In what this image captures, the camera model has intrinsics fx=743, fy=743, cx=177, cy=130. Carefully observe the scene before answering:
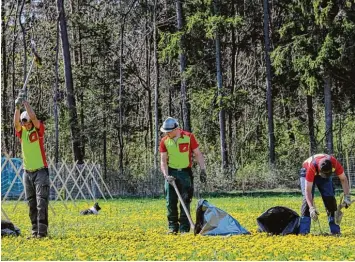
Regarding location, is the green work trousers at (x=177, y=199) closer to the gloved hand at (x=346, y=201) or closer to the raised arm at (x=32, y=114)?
the raised arm at (x=32, y=114)

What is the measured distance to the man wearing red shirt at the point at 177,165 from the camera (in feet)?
41.1

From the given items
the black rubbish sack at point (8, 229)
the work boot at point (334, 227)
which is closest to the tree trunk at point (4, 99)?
the black rubbish sack at point (8, 229)

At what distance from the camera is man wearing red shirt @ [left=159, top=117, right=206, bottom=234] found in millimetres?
12516

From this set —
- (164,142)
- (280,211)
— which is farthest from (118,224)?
(280,211)

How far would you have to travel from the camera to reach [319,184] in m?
12.1

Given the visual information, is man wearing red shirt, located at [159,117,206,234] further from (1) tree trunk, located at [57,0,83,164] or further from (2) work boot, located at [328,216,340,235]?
(1) tree trunk, located at [57,0,83,164]

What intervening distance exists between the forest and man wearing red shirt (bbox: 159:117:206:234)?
18537 millimetres

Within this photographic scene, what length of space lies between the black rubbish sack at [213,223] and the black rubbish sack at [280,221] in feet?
1.62

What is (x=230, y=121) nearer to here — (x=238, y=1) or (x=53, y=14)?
(x=238, y=1)

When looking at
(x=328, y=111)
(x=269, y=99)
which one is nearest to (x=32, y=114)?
(x=328, y=111)

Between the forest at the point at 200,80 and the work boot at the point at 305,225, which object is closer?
the work boot at the point at 305,225

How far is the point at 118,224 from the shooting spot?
15.3m

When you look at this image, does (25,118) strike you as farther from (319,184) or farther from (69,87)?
(69,87)

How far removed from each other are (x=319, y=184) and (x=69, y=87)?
80.5ft
